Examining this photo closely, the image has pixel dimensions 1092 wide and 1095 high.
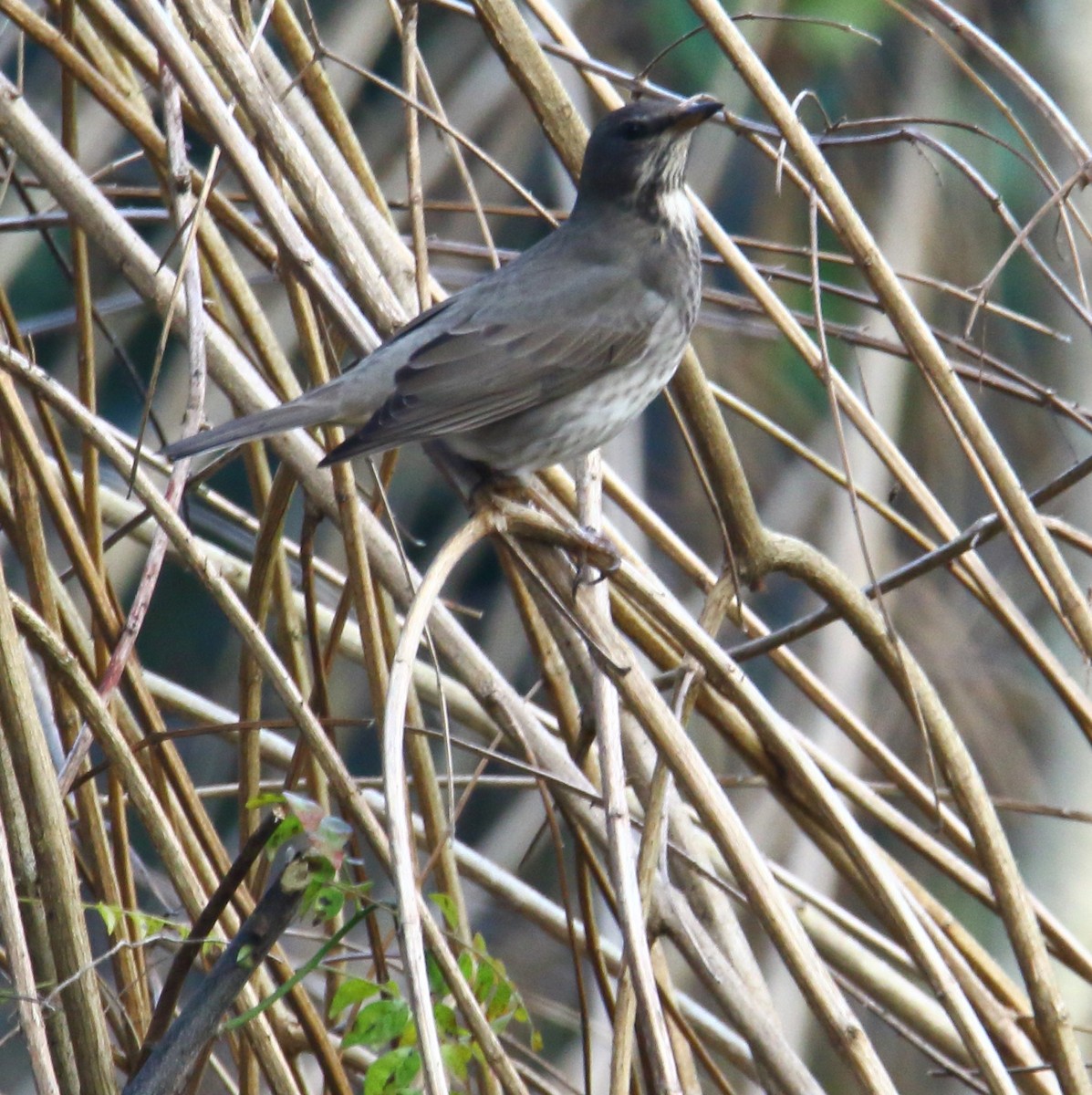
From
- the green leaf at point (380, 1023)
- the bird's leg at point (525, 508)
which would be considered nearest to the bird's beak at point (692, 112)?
the bird's leg at point (525, 508)

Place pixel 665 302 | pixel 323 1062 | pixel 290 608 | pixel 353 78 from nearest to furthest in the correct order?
1. pixel 323 1062
2. pixel 290 608
3. pixel 665 302
4. pixel 353 78

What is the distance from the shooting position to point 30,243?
5273 millimetres

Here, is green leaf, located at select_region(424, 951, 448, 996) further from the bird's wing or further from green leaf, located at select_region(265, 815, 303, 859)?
the bird's wing

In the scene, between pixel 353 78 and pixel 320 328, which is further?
pixel 353 78

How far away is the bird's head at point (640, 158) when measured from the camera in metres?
3.19

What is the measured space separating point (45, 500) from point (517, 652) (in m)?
4.88

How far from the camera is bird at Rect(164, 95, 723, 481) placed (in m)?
2.88

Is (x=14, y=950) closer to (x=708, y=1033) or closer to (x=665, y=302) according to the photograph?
(x=708, y=1033)

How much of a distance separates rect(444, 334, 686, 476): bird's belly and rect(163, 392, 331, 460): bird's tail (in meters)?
0.57

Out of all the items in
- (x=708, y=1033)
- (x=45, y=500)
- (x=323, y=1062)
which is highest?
(x=45, y=500)

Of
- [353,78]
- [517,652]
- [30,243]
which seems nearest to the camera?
[30,243]

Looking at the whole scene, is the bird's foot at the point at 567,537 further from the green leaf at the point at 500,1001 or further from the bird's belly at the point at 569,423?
the green leaf at the point at 500,1001

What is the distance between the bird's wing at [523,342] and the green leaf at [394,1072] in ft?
4.19

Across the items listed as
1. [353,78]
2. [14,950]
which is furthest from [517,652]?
[14,950]
